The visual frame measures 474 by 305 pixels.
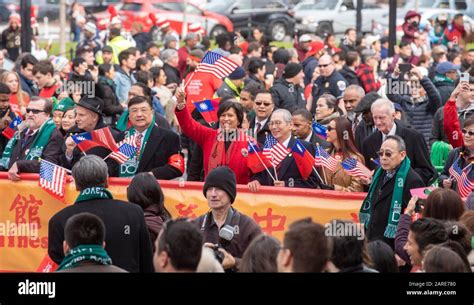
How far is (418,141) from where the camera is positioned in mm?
12453

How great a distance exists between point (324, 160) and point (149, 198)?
8.82ft

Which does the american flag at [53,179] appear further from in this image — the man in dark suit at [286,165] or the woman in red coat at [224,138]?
the man in dark suit at [286,165]

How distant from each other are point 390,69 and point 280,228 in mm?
9552

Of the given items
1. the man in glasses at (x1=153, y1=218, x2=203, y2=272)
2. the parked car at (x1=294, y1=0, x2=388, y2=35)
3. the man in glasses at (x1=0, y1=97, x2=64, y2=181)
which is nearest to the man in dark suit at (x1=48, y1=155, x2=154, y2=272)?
the man in glasses at (x1=153, y1=218, x2=203, y2=272)

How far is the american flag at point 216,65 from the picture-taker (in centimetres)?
1523

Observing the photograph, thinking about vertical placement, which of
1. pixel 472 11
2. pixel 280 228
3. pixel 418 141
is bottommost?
pixel 280 228

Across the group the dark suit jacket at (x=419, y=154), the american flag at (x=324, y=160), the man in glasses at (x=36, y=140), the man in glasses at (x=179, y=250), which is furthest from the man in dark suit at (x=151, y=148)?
the man in glasses at (x=179, y=250)

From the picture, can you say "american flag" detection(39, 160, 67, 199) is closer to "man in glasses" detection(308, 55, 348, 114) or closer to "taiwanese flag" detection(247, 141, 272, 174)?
"taiwanese flag" detection(247, 141, 272, 174)

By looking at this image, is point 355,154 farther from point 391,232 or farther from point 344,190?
point 391,232

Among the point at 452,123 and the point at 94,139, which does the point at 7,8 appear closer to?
the point at 94,139

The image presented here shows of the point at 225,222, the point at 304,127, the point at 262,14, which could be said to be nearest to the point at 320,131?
the point at 304,127

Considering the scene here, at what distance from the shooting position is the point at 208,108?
1486 centimetres
